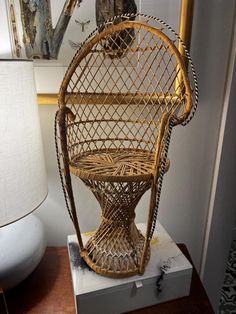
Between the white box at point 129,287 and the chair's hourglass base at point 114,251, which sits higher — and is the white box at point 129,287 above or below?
below

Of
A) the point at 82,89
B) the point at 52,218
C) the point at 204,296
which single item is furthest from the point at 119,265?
the point at 82,89

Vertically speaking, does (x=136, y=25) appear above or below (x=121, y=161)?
above

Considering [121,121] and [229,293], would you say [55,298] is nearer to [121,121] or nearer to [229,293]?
[121,121]

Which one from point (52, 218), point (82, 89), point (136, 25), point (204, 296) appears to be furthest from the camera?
point (52, 218)

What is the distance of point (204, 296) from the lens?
2.34 ft

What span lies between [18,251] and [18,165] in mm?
247

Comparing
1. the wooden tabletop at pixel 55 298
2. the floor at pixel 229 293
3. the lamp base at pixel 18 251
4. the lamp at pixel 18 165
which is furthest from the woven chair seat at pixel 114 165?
the floor at pixel 229 293

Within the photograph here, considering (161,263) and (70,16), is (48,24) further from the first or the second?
(161,263)

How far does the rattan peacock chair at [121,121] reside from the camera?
23.3 inches

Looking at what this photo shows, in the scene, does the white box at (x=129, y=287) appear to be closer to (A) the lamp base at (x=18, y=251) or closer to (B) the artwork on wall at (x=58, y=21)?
(A) the lamp base at (x=18, y=251)

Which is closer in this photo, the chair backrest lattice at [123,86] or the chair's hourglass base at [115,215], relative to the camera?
the chair's hourglass base at [115,215]

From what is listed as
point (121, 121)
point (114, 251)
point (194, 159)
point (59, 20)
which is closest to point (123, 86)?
point (121, 121)

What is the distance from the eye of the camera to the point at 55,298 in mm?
706

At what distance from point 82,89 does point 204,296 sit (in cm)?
73
